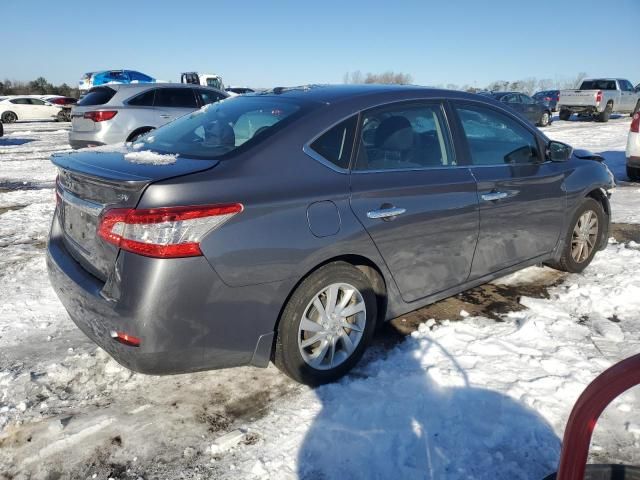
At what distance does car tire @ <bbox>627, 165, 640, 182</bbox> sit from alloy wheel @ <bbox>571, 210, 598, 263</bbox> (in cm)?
532

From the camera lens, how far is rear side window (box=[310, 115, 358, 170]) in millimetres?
2788

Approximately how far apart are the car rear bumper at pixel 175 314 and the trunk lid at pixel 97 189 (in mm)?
126

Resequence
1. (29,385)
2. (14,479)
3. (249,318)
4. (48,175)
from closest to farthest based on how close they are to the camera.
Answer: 1. (14,479)
2. (249,318)
3. (29,385)
4. (48,175)

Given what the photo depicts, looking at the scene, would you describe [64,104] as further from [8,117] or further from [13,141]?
[13,141]

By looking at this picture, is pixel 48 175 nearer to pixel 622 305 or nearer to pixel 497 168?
pixel 497 168

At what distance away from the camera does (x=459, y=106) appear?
354cm

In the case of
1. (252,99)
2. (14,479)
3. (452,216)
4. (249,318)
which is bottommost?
(14,479)

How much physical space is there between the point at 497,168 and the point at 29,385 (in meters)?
3.36

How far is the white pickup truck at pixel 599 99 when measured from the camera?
2284 cm

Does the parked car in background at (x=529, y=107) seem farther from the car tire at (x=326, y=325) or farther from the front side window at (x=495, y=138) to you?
the car tire at (x=326, y=325)

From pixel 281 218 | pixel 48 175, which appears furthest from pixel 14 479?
pixel 48 175

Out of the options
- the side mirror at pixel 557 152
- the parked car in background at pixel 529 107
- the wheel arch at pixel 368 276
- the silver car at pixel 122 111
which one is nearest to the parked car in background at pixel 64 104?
the silver car at pixel 122 111

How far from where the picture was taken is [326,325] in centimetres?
283

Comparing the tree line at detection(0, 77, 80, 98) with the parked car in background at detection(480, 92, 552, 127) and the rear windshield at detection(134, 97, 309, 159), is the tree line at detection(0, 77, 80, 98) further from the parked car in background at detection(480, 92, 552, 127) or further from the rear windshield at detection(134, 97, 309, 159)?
the rear windshield at detection(134, 97, 309, 159)
